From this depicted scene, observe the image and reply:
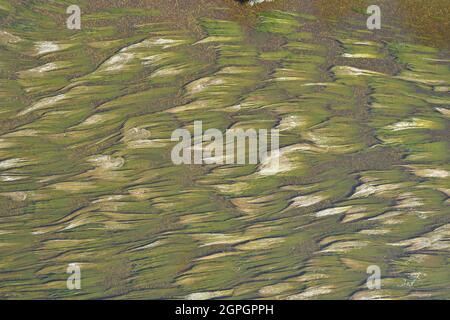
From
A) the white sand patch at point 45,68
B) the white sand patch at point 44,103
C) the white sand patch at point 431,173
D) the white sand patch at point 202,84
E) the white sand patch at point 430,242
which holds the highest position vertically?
the white sand patch at point 45,68

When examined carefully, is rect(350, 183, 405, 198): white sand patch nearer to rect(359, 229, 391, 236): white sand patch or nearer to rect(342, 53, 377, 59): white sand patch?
rect(359, 229, 391, 236): white sand patch

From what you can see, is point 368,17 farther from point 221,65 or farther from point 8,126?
point 8,126

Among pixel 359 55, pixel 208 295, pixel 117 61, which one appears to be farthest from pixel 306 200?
pixel 117 61

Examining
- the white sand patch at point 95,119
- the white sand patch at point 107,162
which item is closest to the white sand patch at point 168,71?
Answer: the white sand patch at point 95,119

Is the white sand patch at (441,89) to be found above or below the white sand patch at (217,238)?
above

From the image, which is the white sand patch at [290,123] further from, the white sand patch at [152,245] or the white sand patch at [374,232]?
the white sand patch at [152,245]

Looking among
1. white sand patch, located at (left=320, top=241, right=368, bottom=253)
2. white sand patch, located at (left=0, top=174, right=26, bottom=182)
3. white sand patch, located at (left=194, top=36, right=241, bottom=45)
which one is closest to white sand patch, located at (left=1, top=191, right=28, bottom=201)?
white sand patch, located at (left=0, top=174, right=26, bottom=182)

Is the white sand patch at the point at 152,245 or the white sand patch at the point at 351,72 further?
the white sand patch at the point at 351,72

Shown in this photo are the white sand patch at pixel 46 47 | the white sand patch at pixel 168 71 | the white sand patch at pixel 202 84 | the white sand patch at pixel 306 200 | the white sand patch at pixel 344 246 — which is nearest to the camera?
the white sand patch at pixel 344 246
